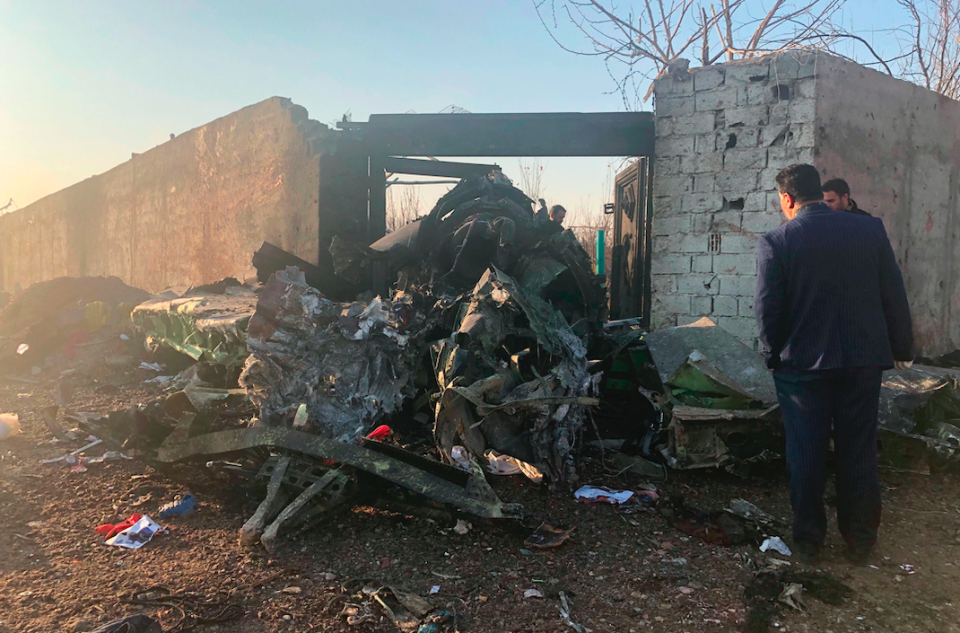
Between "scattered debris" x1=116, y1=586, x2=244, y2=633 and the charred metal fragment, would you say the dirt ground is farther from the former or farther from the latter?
the charred metal fragment

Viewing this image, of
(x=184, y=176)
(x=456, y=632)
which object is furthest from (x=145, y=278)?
(x=456, y=632)

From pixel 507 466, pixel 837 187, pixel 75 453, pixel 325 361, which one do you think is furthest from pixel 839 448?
pixel 75 453

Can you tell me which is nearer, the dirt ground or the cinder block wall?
the dirt ground

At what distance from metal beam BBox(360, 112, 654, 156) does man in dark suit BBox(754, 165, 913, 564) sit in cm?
363

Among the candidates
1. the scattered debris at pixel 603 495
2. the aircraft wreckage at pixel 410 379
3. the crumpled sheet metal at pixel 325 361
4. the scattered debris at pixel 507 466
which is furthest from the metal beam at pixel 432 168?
the scattered debris at pixel 603 495

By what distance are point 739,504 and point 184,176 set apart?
1013 cm

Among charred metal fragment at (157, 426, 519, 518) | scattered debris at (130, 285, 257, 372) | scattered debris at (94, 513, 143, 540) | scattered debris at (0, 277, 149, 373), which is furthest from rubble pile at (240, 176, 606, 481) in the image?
scattered debris at (0, 277, 149, 373)

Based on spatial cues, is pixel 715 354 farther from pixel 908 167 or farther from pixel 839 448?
pixel 908 167

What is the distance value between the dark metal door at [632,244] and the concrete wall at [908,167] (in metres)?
1.68

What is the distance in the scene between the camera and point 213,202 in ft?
30.2

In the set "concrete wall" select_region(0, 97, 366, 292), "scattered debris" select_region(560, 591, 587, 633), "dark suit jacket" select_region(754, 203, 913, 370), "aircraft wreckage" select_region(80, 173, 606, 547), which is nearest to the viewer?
"scattered debris" select_region(560, 591, 587, 633)

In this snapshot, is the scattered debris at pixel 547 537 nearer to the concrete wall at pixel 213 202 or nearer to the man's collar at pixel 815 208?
the man's collar at pixel 815 208

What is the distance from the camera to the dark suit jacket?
2502mm

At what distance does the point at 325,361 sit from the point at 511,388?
132cm
